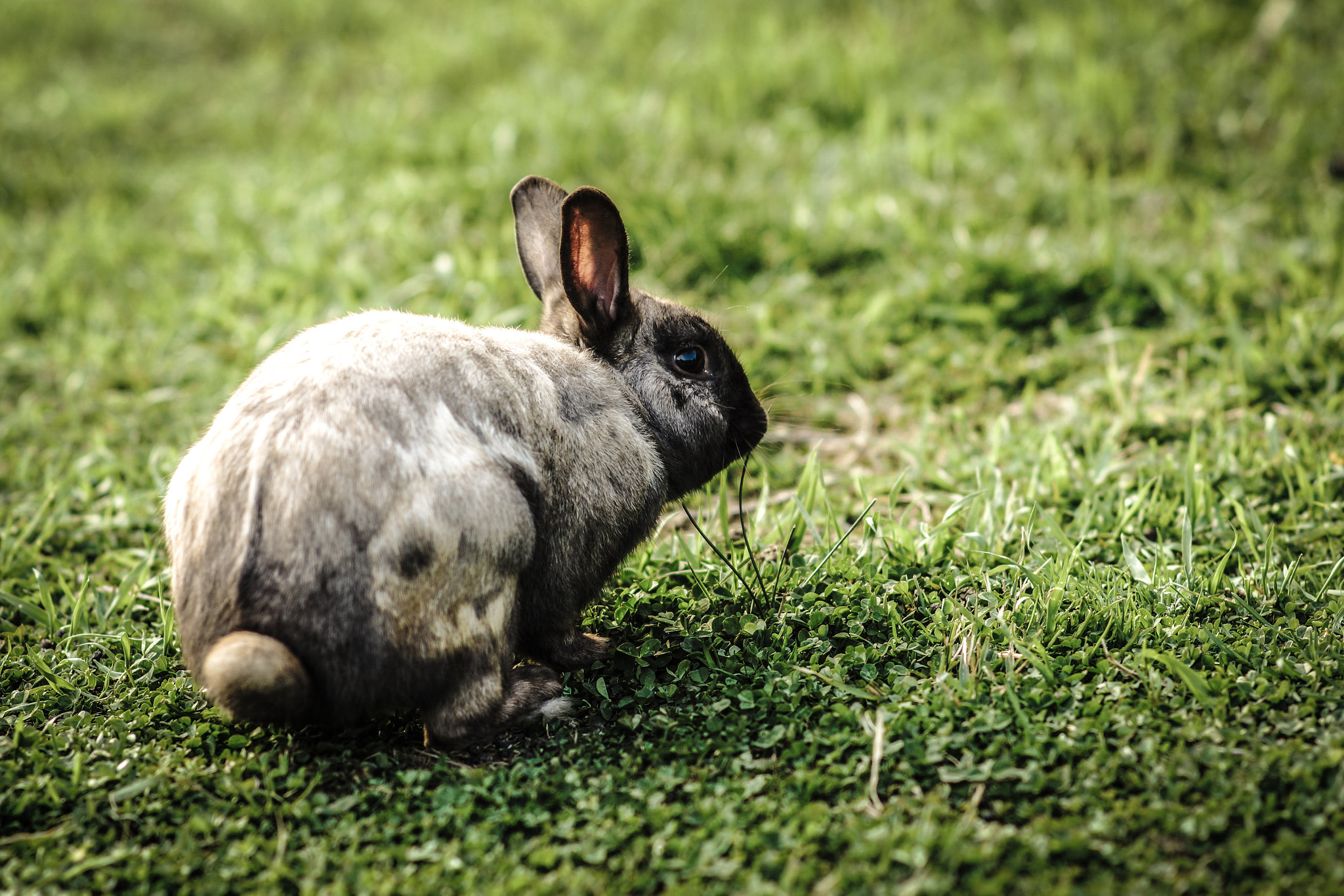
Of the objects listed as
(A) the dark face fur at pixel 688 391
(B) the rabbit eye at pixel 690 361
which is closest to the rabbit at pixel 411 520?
(A) the dark face fur at pixel 688 391

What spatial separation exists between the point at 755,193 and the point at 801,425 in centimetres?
212

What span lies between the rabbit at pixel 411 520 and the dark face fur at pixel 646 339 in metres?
0.04

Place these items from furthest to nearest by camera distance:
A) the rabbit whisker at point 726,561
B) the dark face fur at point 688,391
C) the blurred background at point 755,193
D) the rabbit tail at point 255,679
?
the blurred background at point 755,193, the dark face fur at point 688,391, the rabbit whisker at point 726,561, the rabbit tail at point 255,679

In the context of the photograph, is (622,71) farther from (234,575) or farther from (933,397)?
(234,575)

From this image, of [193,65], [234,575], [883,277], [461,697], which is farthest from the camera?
[193,65]

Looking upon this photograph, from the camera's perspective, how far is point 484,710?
120 inches

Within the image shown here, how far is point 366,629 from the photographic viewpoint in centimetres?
282

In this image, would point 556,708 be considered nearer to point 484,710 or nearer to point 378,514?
point 484,710

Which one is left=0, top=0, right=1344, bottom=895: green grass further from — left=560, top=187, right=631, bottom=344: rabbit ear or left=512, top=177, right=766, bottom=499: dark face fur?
left=560, top=187, right=631, bottom=344: rabbit ear

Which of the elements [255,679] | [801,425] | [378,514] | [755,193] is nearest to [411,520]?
[378,514]

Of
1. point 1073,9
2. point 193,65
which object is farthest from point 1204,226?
point 193,65

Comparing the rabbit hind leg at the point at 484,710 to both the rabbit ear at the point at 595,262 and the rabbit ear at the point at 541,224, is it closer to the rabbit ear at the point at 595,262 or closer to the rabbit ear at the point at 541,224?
the rabbit ear at the point at 595,262

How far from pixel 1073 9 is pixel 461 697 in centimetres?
738

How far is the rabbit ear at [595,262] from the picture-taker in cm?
358
